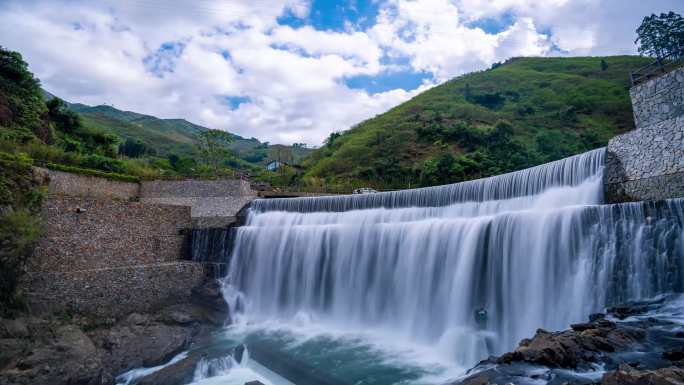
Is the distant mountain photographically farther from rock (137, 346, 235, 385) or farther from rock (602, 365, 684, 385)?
rock (602, 365, 684, 385)

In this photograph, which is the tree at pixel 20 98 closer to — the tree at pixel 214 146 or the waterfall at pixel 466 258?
the tree at pixel 214 146

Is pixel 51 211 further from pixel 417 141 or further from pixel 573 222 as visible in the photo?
pixel 417 141

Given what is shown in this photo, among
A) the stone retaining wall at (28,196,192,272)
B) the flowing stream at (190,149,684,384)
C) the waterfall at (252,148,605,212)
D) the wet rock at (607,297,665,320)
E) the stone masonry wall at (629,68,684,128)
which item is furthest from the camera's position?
the stone retaining wall at (28,196,192,272)

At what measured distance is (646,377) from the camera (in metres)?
4.30

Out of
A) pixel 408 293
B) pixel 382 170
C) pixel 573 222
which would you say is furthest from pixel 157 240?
pixel 382 170

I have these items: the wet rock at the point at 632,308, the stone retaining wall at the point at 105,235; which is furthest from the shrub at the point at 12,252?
the wet rock at the point at 632,308

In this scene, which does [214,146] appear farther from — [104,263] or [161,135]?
[161,135]

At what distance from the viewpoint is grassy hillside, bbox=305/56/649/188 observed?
119 ft

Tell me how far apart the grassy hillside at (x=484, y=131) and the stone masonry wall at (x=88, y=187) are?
15532 mm

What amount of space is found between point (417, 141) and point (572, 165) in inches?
1343

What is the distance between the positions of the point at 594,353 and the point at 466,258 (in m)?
6.46

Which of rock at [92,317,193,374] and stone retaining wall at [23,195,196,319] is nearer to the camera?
rock at [92,317,193,374]

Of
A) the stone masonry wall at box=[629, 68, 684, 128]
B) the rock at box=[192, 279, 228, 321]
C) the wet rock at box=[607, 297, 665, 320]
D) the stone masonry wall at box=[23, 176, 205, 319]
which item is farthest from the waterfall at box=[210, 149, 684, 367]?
the stone masonry wall at box=[23, 176, 205, 319]

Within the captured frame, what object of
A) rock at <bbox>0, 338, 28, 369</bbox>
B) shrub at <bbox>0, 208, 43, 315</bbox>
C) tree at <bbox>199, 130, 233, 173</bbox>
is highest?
tree at <bbox>199, 130, 233, 173</bbox>
